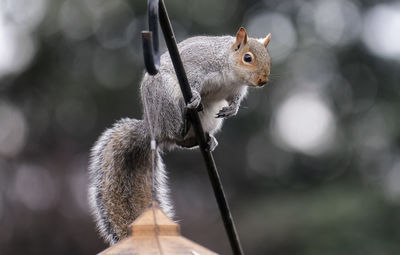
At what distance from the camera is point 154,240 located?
1520mm

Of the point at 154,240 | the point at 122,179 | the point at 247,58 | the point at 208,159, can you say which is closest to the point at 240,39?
the point at 247,58

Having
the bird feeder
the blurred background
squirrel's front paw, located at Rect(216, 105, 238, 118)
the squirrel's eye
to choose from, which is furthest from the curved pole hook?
the blurred background

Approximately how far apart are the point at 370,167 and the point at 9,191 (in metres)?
3.94

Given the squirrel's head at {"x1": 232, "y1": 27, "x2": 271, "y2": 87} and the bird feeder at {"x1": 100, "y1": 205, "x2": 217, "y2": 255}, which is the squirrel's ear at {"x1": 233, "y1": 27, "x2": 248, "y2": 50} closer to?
the squirrel's head at {"x1": 232, "y1": 27, "x2": 271, "y2": 87}

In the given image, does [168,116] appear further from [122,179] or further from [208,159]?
[208,159]

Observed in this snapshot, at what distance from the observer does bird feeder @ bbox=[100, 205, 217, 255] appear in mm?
1492

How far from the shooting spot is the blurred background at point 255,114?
25.1ft

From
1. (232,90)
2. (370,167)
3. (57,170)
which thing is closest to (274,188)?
(370,167)

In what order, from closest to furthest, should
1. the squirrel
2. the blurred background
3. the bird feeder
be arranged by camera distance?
the bird feeder < the squirrel < the blurred background

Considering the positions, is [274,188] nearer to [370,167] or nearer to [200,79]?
[370,167]

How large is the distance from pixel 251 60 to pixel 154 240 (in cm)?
124

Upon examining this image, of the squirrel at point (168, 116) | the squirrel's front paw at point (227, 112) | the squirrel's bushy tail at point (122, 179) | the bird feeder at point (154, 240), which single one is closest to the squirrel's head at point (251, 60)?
the squirrel at point (168, 116)

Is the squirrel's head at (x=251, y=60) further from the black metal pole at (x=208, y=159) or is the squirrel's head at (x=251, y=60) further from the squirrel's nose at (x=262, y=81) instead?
the black metal pole at (x=208, y=159)

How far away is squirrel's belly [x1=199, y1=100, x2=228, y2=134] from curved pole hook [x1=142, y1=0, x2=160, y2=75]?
38.7 inches
